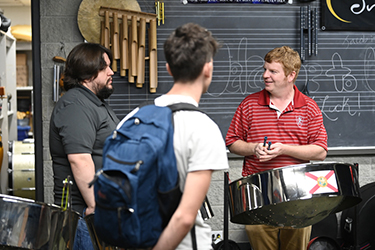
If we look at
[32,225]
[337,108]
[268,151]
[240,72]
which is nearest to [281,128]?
[268,151]

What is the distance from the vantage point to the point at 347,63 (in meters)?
2.84

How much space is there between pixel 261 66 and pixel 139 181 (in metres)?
1.94

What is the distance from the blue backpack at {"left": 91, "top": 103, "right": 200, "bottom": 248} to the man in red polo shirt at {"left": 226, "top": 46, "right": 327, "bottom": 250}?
41.5 inches

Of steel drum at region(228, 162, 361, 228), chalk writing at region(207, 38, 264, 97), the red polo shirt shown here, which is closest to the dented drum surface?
chalk writing at region(207, 38, 264, 97)

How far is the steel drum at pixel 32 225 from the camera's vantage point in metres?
1.39

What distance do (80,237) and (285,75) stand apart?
3.83 feet

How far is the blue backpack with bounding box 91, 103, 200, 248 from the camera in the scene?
3.31 ft

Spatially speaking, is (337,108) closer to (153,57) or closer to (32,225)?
(153,57)

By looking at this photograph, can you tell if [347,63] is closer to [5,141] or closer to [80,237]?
[80,237]

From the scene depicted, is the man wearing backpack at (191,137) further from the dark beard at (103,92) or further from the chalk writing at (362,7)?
the chalk writing at (362,7)

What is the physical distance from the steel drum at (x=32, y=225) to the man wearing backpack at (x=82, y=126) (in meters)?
0.16

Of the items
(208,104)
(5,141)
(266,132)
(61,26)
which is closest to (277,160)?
(266,132)

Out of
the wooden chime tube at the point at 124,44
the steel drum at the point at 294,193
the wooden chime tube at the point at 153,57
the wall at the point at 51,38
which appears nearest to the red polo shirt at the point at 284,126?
the steel drum at the point at 294,193

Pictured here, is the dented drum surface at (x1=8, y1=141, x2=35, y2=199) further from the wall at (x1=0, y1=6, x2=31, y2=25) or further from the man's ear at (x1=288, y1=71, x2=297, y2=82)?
the wall at (x1=0, y1=6, x2=31, y2=25)
